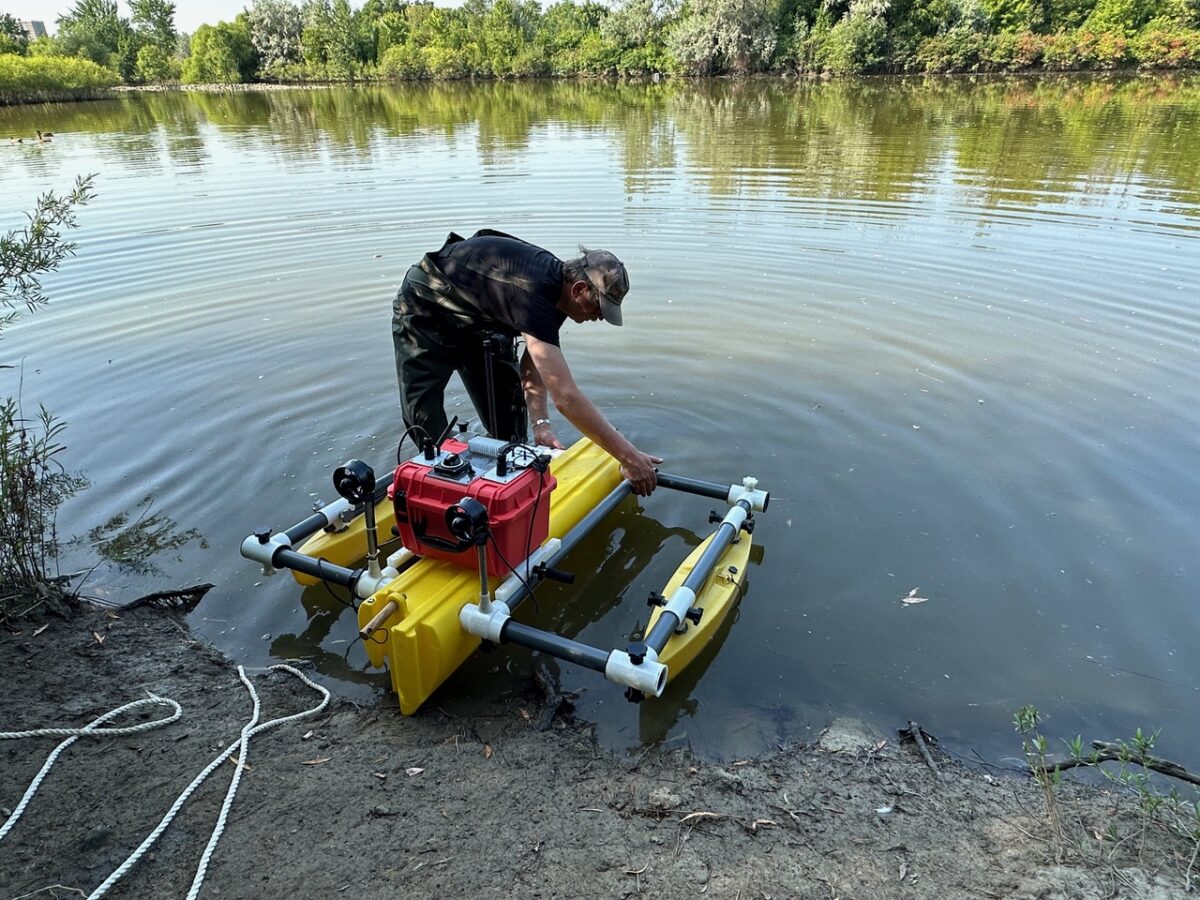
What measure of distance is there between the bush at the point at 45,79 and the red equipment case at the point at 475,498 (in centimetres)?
5295

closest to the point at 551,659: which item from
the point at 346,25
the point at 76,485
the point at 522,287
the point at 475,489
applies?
the point at 475,489

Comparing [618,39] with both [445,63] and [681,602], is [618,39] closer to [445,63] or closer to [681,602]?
[445,63]

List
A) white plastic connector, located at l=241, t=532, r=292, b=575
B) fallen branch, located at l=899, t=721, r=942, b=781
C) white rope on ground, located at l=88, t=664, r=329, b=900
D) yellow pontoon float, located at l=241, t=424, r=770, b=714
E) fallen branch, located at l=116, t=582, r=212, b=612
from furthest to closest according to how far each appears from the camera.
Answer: fallen branch, located at l=116, t=582, r=212, b=612, white plastic connector, located at l=241, t=532, r=292, b=575, yellow pontoon float, located at l=241, t=424, r=770, b=714, fallen branch, located at l=899, t=721, r=942, b=781, white rope on ground, located at l=88, t=664, r=329, b=900

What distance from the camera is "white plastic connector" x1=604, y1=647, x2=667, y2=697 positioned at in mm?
3043

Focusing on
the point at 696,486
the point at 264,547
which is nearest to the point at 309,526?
the point at 264,547

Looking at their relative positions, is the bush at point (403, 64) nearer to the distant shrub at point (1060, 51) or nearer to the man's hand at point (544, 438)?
the distant shrub at point (1060, 51)

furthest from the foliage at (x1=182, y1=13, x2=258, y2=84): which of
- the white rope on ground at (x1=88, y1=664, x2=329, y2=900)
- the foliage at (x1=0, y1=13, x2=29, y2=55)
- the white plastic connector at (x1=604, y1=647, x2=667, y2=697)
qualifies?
the white plastic connector at (x1=604, y1=647, x2=667, y2=697)

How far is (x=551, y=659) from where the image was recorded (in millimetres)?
3855

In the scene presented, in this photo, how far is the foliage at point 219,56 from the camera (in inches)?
2640

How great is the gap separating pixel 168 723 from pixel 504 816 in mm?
1608

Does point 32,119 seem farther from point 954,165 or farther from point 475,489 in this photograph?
point 475,489

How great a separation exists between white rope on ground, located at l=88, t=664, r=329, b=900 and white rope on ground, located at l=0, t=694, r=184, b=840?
36 centimetres

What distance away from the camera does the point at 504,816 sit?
273 cm

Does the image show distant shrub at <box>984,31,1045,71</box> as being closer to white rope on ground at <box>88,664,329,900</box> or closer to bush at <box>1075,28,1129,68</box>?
bush at <box>1075,28,1129,68</box>
